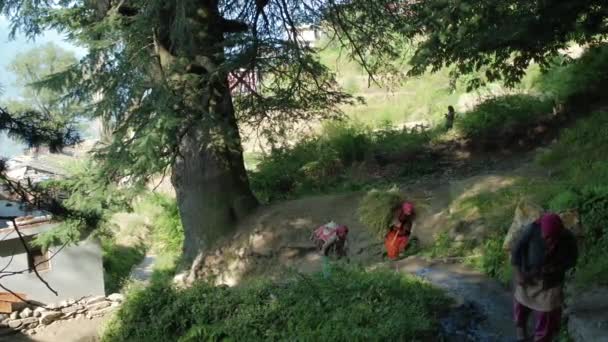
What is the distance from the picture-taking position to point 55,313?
13.8 m

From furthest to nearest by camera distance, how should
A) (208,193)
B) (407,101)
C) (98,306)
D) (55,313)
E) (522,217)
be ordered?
(407,101) < (98,306) < (55,313) < (208,193) < (522,217)

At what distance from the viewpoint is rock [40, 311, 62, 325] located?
537 inches

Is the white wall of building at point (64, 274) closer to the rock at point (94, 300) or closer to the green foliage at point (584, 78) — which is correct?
the rock at point (94, 300)

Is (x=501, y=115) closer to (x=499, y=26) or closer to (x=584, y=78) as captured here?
(x=584, y=78)

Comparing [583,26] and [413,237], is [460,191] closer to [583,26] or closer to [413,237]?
[413,237]

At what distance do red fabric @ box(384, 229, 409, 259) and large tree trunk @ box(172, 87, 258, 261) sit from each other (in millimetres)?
3572

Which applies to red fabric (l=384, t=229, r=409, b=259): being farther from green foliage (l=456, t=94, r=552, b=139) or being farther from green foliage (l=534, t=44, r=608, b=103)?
green foliage (l=534, t=44, r=608, b=103)

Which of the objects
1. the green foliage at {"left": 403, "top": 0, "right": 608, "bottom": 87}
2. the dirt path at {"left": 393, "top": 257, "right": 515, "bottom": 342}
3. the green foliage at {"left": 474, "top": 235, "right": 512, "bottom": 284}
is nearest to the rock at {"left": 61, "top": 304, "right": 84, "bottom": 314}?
the dirt path at {"left": 393, "top": 257, "right": 515, "bottom": 342}

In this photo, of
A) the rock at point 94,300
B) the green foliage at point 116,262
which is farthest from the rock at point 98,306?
the green foliage at point 116,262

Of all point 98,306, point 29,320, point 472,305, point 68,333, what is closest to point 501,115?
point 472,305

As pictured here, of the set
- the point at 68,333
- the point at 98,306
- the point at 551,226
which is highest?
the point at 551,226

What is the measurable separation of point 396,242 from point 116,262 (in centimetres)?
1236

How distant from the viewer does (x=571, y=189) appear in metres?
8.27

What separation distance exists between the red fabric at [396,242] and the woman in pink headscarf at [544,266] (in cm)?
421
